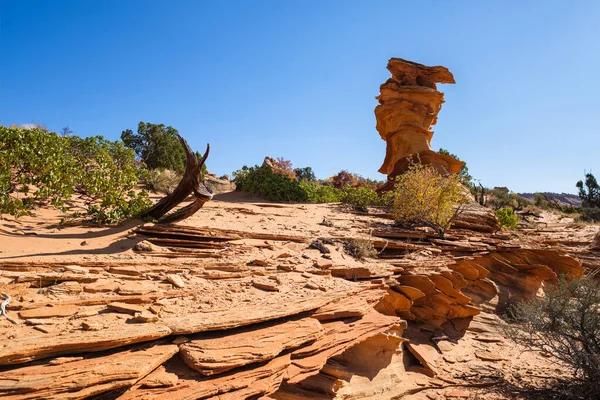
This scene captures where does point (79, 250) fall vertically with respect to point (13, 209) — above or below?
below

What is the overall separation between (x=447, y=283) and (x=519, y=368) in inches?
94.2

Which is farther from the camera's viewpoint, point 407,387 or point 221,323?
point 407,387

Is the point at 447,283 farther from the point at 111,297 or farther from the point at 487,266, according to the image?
the point at 111,297

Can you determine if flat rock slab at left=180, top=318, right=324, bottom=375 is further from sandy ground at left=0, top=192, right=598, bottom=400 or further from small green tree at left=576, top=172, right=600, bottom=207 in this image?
small green tree at left=576, top=172, right=600, bottom=207

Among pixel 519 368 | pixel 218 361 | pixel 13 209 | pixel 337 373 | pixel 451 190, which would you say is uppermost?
pixel 451 190

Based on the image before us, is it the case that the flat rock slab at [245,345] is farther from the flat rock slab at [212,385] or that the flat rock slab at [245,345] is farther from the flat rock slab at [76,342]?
the flat rock slab at [76,342]

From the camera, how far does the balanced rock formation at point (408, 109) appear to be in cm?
1800

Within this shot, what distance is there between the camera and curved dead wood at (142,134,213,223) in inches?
307

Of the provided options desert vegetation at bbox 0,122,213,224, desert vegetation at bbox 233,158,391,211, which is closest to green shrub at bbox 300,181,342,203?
desert vegetation at bbox 233,158,391,211

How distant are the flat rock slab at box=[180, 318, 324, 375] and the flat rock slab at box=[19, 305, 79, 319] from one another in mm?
1417

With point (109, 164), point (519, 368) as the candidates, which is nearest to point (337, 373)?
point (519, 368)

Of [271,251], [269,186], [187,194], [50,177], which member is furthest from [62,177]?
[269,186]

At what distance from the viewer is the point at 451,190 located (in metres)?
12.0

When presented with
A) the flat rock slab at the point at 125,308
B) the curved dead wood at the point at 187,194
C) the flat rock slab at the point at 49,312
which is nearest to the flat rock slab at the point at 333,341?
the flat rock slab at the point at 125,308
